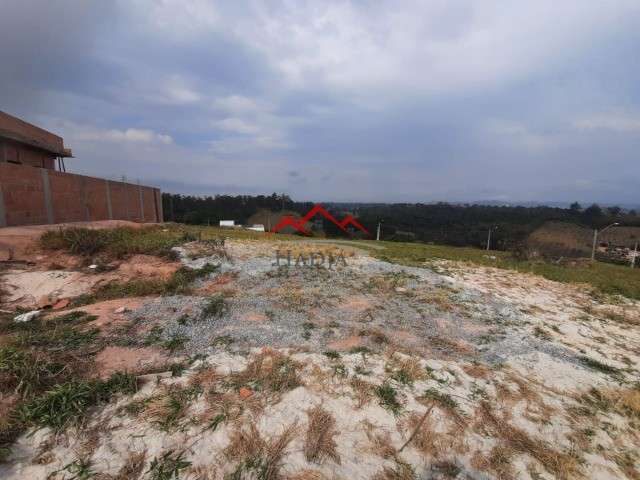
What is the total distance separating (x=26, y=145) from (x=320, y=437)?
2105 centimetres

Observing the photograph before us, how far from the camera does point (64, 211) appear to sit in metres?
11.7

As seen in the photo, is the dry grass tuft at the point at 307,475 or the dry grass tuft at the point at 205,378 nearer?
the dry grass tuft at the point at 307,475

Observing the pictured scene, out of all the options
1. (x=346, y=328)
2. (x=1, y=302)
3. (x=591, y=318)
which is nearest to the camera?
(x=346, y=328)

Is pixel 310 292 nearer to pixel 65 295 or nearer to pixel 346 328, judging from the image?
pixel 346 328

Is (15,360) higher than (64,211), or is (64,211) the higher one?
(64,211)

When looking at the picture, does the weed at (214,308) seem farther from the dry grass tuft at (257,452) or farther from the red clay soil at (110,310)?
the dry grass tuft at (257,452)

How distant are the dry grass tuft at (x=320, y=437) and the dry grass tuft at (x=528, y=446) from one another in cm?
153

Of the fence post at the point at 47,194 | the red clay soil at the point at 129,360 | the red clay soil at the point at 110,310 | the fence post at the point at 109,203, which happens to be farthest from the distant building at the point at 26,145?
the red clay soil at the point at 129,360

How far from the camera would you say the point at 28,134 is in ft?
53.3

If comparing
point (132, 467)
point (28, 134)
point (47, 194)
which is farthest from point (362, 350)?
point (28, 134)

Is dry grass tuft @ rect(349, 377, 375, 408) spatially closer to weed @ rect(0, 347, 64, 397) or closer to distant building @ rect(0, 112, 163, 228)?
weed @ rect(0, 347, 64, 397)

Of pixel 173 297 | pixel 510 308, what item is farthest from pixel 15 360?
pixel 510 308

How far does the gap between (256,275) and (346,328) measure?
3209 mm

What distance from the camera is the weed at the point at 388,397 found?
2.88 m
